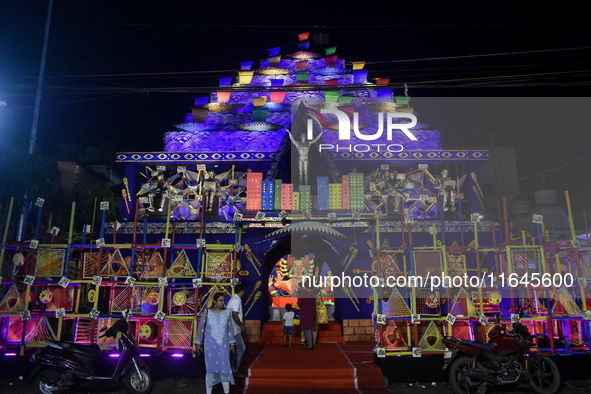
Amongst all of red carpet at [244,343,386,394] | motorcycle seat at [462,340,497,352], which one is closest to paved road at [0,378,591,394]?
red carpet at [244,343,386,394]

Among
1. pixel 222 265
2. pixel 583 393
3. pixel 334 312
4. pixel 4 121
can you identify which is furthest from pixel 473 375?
pixel 4 121

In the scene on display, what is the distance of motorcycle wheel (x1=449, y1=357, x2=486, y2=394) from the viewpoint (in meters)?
7.75

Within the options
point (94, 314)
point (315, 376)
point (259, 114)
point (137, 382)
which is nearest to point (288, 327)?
point (315, 376)

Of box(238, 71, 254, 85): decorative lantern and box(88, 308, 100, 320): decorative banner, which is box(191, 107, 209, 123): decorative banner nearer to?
box(238, 71, 254, 85): decorative lantern

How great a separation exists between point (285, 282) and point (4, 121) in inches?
492

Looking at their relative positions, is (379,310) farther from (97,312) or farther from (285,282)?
(285,282)

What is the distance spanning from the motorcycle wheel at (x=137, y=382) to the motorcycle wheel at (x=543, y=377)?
740cm

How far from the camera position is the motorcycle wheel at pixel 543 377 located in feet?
25.7

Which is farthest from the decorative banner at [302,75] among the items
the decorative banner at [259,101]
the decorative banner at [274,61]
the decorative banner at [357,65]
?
the decorative banner at [357,65]

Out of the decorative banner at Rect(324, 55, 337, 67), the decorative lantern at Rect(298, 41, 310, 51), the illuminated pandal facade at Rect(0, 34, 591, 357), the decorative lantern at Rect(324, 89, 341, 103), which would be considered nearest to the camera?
the illuminated pandal facade at Rect(0, 34, 591, 357)

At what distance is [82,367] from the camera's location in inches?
308

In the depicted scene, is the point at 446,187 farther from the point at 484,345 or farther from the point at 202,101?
the point at 202,101

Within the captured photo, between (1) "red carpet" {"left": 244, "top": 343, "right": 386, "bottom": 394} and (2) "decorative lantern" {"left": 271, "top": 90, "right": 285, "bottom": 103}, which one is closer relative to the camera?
(1) "red carpet" {"left": 244, "top": 343, "right": 386, "bottom": 394}

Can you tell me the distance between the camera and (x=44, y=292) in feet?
31.1
